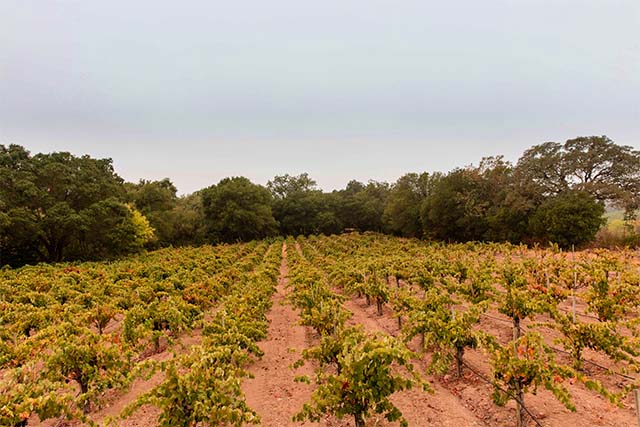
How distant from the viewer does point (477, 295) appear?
12.2 metres

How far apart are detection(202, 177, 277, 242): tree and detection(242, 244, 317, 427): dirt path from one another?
155 ft

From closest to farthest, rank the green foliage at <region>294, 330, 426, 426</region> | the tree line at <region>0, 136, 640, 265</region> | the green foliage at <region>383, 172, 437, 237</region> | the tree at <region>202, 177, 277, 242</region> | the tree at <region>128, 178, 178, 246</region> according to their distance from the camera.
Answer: the green foliage at <region>294, 330, 426, 426</region> < the tree line at <region>0, 136, 640, 265</region> < the tree at <region>128, 178, 178, 246</region> < the green foliage at <region>383, 172, 437, 237</region> < the tree at <region>202, 177, 277, 242</region>

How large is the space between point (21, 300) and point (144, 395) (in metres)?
12.6

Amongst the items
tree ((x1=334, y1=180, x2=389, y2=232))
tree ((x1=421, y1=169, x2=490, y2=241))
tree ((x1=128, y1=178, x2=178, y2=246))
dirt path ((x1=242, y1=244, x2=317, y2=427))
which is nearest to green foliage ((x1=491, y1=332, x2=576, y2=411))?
dirt path ((x1=242, y1=244, x2=317, y2=427))

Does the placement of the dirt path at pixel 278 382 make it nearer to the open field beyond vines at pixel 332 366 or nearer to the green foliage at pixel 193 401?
the open field beyond vines at pixel 332 366

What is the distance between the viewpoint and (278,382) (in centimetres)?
922

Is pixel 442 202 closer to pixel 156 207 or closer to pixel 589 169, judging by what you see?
pixel 589 169

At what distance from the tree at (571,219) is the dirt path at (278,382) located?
99.8ft

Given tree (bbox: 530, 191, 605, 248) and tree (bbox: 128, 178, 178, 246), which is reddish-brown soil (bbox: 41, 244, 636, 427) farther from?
tree (bbox: 128, 178, 178, 246)

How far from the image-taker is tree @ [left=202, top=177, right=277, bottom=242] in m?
59.1

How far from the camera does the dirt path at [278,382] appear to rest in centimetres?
777

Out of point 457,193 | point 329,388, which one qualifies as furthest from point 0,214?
point 457,193

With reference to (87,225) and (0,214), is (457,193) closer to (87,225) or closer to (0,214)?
(87,225)

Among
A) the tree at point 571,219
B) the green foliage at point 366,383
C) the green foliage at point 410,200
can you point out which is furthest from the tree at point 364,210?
the green foliage at point 366,383
